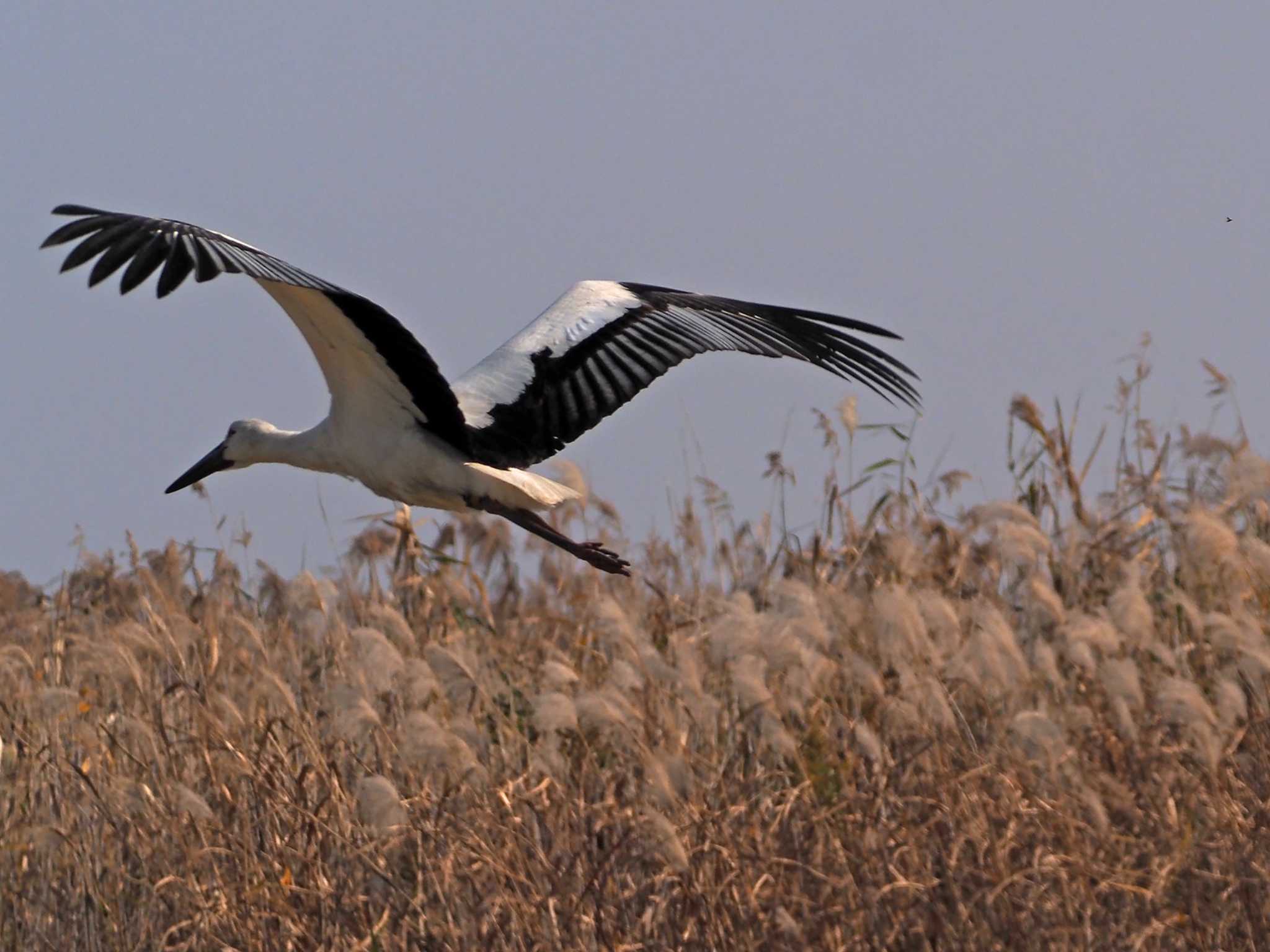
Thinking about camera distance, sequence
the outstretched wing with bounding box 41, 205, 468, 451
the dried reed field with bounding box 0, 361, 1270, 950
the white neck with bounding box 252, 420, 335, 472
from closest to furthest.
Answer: the dried reed field with bounding box 0, 361, 1270, 950, the outstretched wing with bounding box 41, 205, 468, 451, the white neck with bounding box 252, 420, 335, 472

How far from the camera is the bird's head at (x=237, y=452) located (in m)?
6.26

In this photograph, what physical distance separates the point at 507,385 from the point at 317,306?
1.03m

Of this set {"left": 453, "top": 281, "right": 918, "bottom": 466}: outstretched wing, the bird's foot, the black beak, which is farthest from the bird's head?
the bird's foot

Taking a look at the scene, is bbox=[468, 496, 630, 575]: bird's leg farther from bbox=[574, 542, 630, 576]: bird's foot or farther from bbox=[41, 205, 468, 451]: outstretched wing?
bbox=[41, 205, 468, 451]: outstretched wing

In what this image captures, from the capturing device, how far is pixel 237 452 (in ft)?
Answer: 20.9

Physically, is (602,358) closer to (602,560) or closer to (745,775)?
(602,560)

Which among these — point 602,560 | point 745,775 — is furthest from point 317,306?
point 745,775

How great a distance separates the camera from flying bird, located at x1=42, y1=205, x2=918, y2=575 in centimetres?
556

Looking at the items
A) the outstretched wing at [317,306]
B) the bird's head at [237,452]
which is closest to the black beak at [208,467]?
the bird's head at [237,452]

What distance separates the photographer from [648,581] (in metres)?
5.32

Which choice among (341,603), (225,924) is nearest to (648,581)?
(341,603)

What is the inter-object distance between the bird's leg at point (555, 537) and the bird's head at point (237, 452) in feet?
2.82

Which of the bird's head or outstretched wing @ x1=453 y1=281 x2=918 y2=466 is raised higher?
outstretched wing @ x1=453 y1=281 x2=918 y2=466

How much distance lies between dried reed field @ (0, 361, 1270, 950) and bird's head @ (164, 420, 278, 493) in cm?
102
